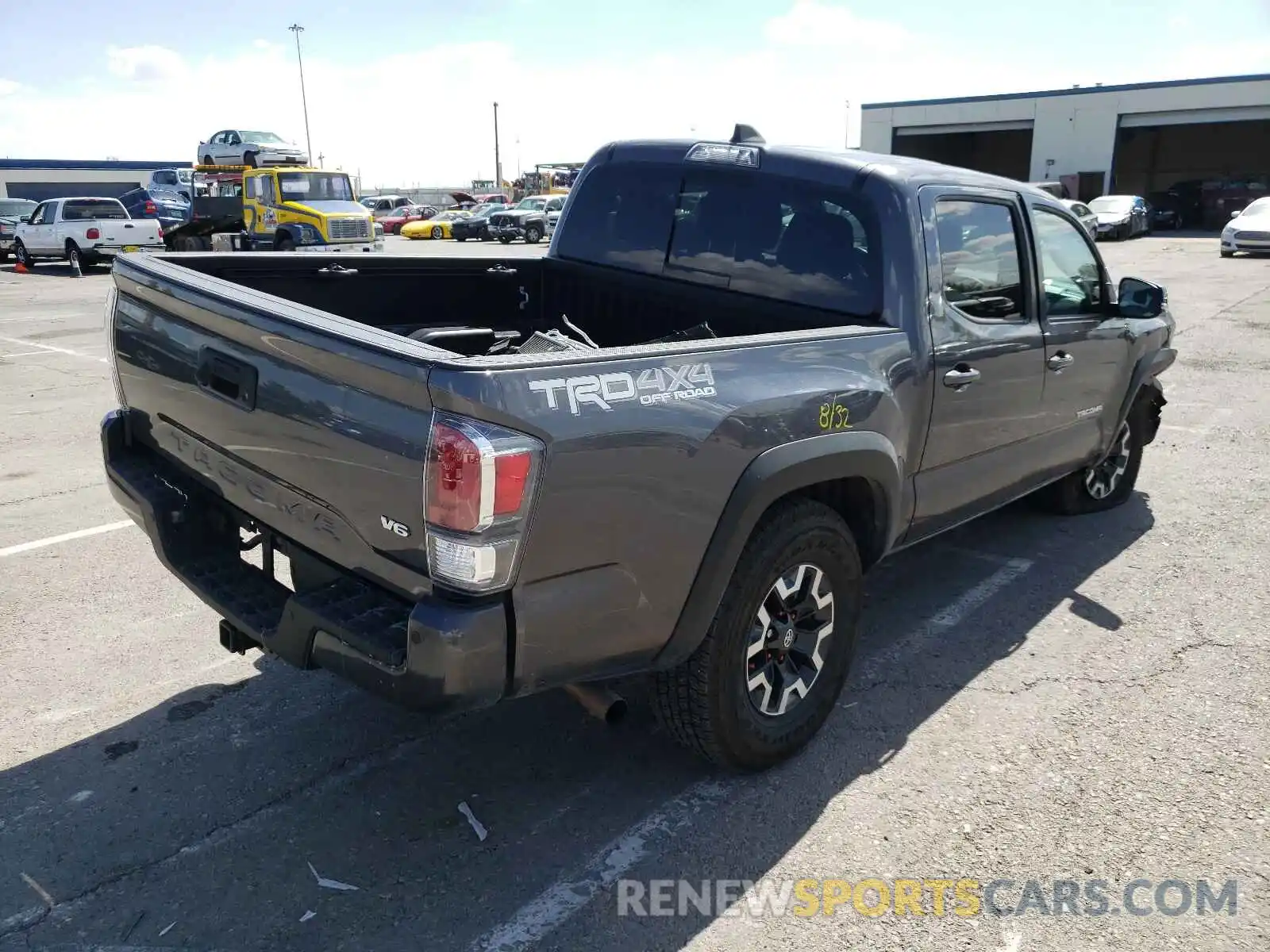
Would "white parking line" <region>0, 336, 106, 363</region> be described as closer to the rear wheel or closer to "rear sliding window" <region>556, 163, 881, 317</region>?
"rear sliding window" <region>556, 163, 881, 317</region>

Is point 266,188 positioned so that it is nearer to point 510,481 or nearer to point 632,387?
point 632,387

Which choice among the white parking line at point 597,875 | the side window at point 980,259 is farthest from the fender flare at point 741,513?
the side window at point 980,259

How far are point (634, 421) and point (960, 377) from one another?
1.81m

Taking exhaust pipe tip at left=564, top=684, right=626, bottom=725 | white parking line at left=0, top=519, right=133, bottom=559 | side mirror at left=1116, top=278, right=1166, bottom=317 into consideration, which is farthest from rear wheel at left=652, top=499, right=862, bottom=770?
white parking line at left=0, top=519, right=133, bottom=559

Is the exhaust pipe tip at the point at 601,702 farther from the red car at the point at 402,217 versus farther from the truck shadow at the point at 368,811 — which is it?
the red car at the point at 402,217

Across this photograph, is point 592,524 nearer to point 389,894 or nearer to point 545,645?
point 545,645

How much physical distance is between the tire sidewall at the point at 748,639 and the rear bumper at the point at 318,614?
84cm

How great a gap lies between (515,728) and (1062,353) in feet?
9.90

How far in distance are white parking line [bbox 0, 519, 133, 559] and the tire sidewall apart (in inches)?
146

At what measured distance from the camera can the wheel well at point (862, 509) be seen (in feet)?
11.4

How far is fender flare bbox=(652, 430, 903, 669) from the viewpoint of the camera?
283cm

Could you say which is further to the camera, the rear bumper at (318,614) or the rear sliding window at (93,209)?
the rear sliding window at (93,209)

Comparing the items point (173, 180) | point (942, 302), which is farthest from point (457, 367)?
point (173, 180)

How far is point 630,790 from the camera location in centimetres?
325
